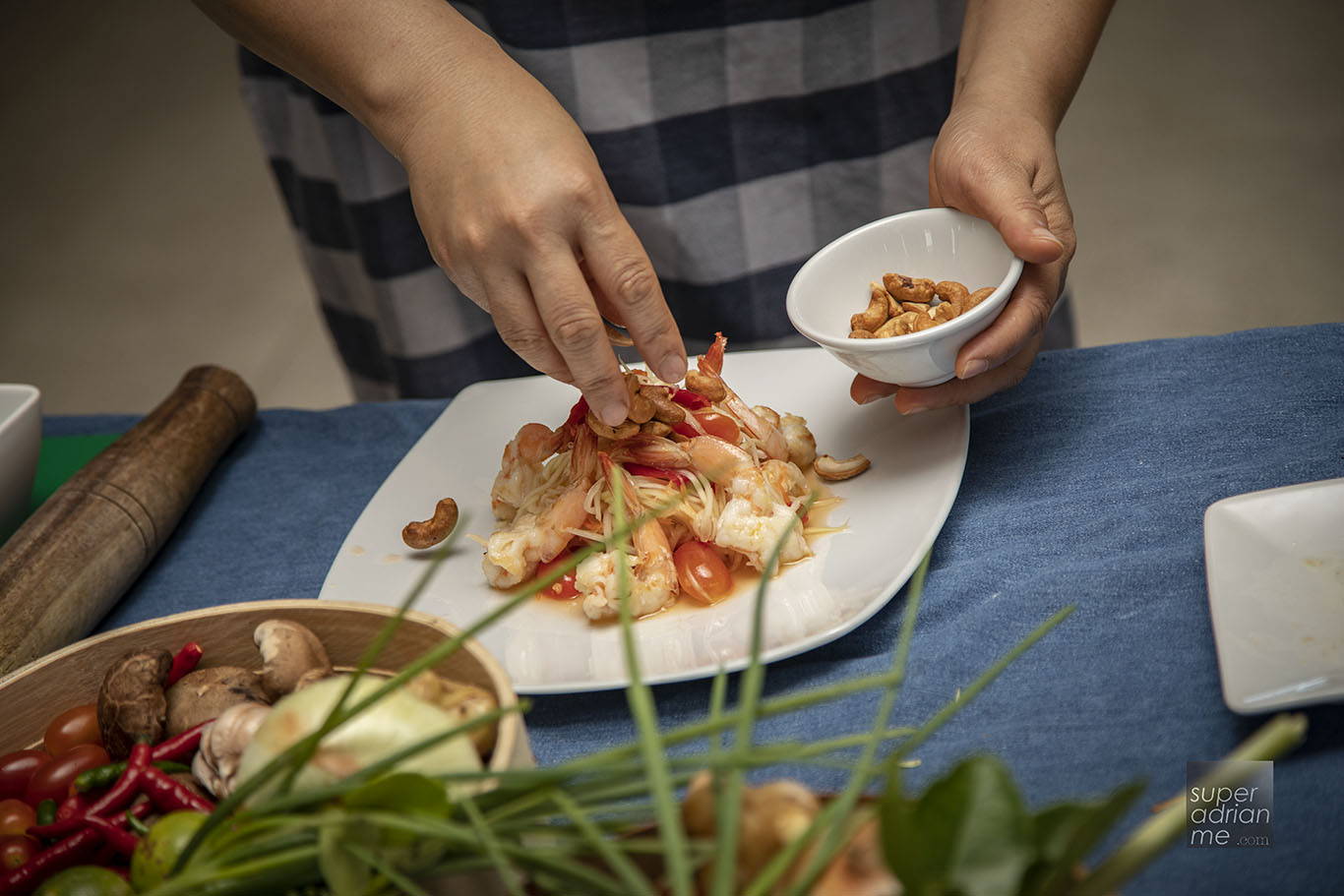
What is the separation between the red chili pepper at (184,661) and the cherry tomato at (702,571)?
505 millimetres

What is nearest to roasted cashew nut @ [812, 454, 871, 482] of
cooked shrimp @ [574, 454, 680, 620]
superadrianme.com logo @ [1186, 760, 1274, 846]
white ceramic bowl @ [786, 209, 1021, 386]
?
white ceramic bowl @ [786, 209, 1021, 386]

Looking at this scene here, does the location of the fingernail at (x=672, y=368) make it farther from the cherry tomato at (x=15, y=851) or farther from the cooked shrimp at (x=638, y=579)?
the cherry tomato at (x=15, y=851)

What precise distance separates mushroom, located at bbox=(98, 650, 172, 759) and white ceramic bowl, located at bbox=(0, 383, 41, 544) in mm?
601

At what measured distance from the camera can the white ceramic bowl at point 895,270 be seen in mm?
1149

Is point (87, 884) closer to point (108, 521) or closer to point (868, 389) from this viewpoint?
point (108, 521)

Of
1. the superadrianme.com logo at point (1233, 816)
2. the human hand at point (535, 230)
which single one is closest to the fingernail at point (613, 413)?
the human hand at point (535, 230)

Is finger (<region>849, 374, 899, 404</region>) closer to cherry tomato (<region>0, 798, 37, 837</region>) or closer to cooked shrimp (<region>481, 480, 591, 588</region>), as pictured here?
cooked shrimp (<region>481, 480, 591, 588</region>)

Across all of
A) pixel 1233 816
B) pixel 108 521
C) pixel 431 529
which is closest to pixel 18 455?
pixel 108 521

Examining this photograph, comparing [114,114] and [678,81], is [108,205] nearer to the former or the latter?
[114,114]

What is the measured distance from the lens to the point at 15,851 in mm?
748

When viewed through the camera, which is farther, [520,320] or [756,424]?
[756,424]

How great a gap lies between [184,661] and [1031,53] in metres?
1.24

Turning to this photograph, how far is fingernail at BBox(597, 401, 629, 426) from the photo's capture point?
1.19m

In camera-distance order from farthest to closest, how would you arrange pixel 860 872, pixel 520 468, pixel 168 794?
pixel 520 468 → pixel 168 794 → pixel 860 872
